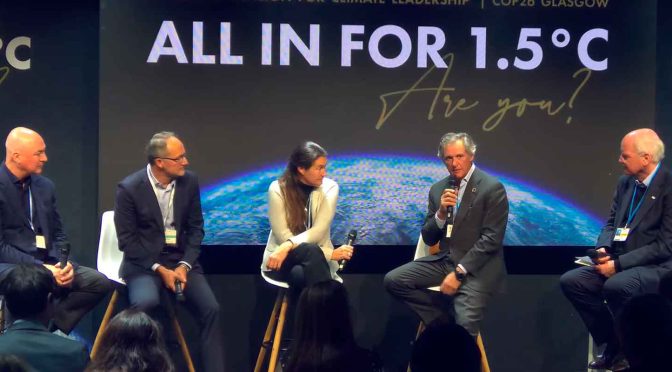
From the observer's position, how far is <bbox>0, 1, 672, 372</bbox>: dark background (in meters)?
5.73

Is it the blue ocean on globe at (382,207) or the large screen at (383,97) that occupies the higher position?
the large screen at (383,97)

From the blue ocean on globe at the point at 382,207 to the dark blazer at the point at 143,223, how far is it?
48 cm

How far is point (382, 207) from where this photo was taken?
5750 mm

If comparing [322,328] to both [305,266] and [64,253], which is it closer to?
[305,266]

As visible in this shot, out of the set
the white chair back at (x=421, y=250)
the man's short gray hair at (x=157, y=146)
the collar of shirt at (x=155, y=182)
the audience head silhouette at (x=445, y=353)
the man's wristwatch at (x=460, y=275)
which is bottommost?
the man's wristwatch at (x=460, y=275)

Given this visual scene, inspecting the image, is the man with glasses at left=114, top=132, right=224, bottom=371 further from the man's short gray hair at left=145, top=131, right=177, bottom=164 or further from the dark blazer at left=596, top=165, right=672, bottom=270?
the dark blazer at left=596, top=165, right=672, bottom=270

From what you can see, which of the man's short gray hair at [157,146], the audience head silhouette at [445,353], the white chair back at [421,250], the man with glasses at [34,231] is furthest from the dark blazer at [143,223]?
the audience head silhouette at [445,353]

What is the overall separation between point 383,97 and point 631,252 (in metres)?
1.70

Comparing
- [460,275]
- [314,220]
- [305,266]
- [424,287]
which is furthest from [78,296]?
[460,275]

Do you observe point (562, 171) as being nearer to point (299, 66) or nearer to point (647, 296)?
point (299, 66)

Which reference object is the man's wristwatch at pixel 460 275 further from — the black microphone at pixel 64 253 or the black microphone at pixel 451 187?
the black microphone at pixel 64 253

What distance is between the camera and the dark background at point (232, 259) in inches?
226

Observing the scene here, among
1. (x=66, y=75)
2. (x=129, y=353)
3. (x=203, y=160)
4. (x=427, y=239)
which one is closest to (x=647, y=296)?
(x=129, y=353)

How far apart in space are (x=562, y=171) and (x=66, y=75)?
3.05 meters
